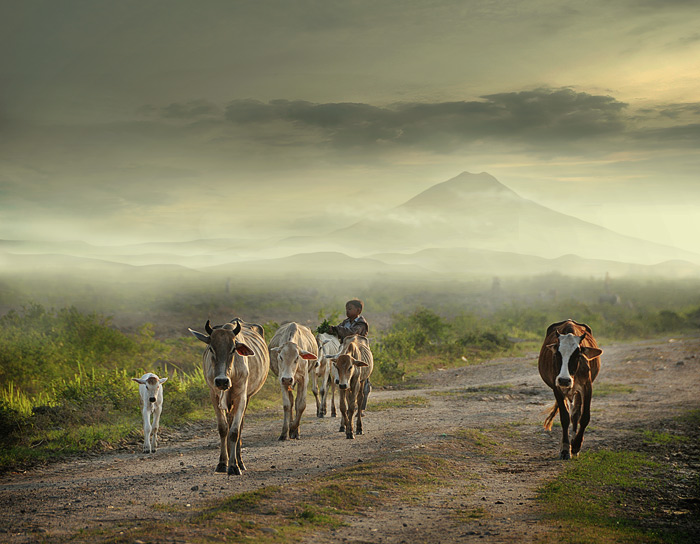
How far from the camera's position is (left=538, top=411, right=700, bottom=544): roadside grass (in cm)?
816

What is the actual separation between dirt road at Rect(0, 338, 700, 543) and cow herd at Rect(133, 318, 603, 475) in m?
0.52

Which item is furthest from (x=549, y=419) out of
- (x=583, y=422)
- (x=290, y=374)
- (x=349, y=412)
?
(x=290, y=374)

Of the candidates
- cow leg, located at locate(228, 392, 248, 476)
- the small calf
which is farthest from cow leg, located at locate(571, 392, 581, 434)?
the small calf

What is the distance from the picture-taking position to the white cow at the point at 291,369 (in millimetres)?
13938

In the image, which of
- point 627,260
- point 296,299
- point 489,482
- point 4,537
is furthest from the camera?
point 627,260

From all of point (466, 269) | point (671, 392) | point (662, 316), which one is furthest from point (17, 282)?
point (466, 269)

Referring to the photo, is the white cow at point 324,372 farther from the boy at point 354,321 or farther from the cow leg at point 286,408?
the cow leg at point 286,408

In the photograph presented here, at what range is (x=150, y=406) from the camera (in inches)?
518

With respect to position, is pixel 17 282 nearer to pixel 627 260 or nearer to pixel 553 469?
pixel 553 469

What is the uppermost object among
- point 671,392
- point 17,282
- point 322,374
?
point 17,282

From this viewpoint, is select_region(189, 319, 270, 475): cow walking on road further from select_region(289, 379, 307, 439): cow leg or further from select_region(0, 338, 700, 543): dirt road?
select_region(289, 379, 307, 439): cow leg

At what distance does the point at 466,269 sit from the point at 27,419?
520ft

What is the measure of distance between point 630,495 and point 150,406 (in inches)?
343

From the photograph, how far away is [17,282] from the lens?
7369 centimetres
